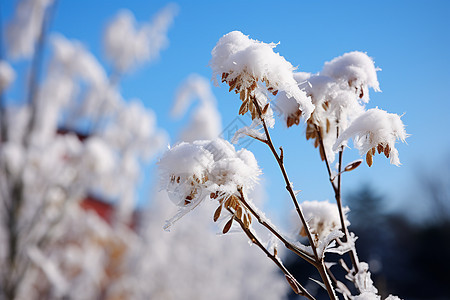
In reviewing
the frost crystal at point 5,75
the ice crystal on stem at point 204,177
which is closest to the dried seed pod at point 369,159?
the ice crystal on stem at point 204,177

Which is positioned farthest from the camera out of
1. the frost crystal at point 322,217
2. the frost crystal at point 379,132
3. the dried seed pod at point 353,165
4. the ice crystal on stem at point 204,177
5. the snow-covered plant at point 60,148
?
the snow-covered plant at point 60,148

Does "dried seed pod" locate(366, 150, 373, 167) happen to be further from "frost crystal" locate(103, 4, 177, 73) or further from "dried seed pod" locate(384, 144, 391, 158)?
"frost crystal" locate(103, 4, 177, 73)

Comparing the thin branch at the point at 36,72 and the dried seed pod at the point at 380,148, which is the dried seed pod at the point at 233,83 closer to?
the dried seed pod at the point at 380,148

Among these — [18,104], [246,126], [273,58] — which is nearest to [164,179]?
[246,126]

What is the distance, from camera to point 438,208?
13.4m

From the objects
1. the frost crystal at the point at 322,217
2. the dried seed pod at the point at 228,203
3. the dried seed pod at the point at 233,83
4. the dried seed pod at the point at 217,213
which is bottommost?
the dried seed pod at the point at 217,213

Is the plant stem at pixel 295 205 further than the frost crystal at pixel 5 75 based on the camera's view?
No

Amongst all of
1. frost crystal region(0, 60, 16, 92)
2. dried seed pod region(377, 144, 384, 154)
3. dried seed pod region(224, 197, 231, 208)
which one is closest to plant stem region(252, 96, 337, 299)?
dried seed pod region(224, 197, 231, 208)

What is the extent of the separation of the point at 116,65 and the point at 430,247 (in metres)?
10.9

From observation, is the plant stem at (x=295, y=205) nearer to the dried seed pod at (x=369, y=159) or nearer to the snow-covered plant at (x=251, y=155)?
the snow-covered plant at (x=251, y=155)

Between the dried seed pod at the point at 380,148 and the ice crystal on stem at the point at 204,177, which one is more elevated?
the dried seed pod at the point at 380,148

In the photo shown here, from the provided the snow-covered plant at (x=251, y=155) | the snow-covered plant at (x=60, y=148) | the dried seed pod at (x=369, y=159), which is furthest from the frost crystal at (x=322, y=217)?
the snow-covered plant at (x=60, y=148)

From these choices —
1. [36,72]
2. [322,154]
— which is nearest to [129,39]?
[36,72]

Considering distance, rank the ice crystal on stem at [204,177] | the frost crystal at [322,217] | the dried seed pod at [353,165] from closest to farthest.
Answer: the ice crystal on stem at [204,177]
the dried seed pod at [353,165]
the frost crystal at [322,217]
